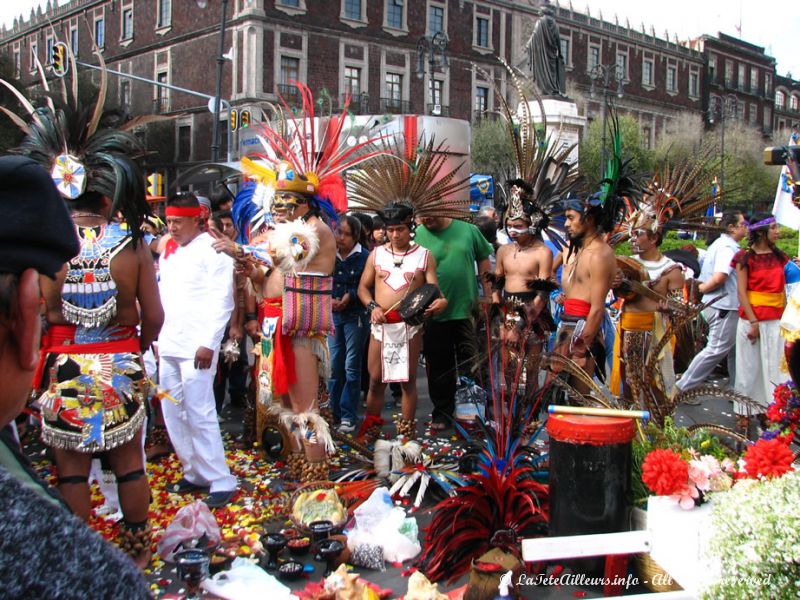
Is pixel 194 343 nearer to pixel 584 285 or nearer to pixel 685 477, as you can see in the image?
pixel 584 285

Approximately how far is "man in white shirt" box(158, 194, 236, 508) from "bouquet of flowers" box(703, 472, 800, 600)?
3.34 m

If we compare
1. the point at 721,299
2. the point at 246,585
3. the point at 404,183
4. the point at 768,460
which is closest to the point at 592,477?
the point at 768,460

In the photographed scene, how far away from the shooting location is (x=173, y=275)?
5.12 meters

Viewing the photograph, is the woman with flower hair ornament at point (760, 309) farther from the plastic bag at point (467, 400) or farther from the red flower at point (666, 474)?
the red flower at point (666, 474)

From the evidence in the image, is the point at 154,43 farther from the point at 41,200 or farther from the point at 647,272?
the point at 41,200

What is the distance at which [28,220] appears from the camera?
112 centimetres

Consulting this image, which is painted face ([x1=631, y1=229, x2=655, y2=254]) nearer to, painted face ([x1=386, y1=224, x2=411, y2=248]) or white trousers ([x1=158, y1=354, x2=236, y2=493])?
painted face ([x1=386, y1=224, x2=411, y2=248])

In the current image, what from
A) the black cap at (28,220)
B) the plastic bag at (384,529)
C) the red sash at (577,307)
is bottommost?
the plastic bag at (384,529)

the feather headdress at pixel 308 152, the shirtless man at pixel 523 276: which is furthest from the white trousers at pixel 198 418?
A: the shirtless man at pixel 523 276

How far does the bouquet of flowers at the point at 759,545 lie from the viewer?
2162 millimetres

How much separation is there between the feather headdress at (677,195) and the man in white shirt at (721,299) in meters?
1.05

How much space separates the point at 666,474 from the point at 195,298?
315 centimetres

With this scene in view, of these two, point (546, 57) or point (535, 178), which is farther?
point (546, 57)

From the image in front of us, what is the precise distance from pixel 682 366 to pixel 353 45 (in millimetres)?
37643
